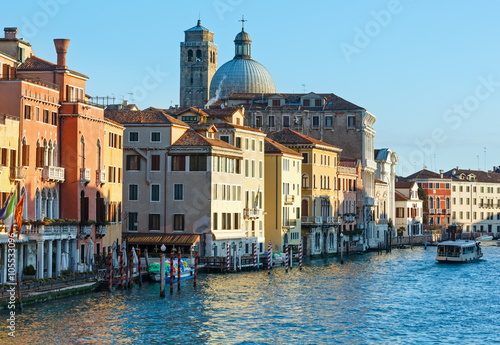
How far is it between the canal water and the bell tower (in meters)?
72.1

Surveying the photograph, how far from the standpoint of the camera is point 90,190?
170 feet

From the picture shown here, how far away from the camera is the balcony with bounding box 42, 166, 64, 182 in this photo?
47.1 meters

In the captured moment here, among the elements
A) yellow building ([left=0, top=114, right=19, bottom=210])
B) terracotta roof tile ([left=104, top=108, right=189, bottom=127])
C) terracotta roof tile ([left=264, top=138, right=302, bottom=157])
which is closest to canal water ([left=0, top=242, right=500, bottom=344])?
yellow building ([left=0, top=114, right=19, bottom=210])

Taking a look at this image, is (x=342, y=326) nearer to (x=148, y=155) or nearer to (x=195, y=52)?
(x=148, y=155)

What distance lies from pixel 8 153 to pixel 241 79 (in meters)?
65.2

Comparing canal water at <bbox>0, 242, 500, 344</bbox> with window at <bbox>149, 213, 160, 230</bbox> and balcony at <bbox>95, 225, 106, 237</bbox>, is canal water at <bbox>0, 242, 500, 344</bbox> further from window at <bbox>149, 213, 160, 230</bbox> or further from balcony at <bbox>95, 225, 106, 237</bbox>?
window at <bbox>149, 213, 160, 230</bbox>

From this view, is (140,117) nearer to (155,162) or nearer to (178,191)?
(155,162)

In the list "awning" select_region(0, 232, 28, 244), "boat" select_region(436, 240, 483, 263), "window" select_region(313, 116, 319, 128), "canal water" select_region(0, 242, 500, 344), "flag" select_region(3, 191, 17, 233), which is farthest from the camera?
"window" select_region(313, 116, 319, 128)

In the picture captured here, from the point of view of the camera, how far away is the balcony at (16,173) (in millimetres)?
43844

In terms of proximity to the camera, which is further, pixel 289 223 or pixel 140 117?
pixel 289 223

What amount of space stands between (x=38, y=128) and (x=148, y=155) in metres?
17.2

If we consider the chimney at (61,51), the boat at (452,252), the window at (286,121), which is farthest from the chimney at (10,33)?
the window at (286,121)

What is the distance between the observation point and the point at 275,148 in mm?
73812

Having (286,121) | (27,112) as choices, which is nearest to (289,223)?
(286,121)
